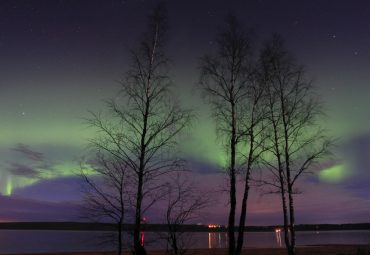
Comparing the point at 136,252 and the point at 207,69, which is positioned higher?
the point at 207,69

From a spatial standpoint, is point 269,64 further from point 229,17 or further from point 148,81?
point 148,81

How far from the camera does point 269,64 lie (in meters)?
27.7

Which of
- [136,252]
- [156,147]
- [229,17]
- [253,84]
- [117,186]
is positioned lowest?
[136,252]

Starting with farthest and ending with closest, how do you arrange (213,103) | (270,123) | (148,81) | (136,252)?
(270,123)
(213,103)
(148,81)
(136,252)

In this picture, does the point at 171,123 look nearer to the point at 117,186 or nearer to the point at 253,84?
the point at 117,186

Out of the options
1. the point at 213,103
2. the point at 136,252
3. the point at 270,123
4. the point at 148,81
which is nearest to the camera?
the point at 136,252

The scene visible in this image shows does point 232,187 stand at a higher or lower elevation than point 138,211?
higher

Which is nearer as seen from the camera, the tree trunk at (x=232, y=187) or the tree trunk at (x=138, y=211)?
the tree trunk at (x=138, y=211)

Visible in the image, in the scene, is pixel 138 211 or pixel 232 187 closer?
pixel 138 211

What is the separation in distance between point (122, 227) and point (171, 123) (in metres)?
5.78

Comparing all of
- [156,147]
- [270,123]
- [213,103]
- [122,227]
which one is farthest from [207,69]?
[122,227]

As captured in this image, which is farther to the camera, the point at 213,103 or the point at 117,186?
the point at 213,103

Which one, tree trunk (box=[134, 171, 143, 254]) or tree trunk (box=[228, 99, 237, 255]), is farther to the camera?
tree trunk (box=[228, 99, 237, 255])

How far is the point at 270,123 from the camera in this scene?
88.1 ft
